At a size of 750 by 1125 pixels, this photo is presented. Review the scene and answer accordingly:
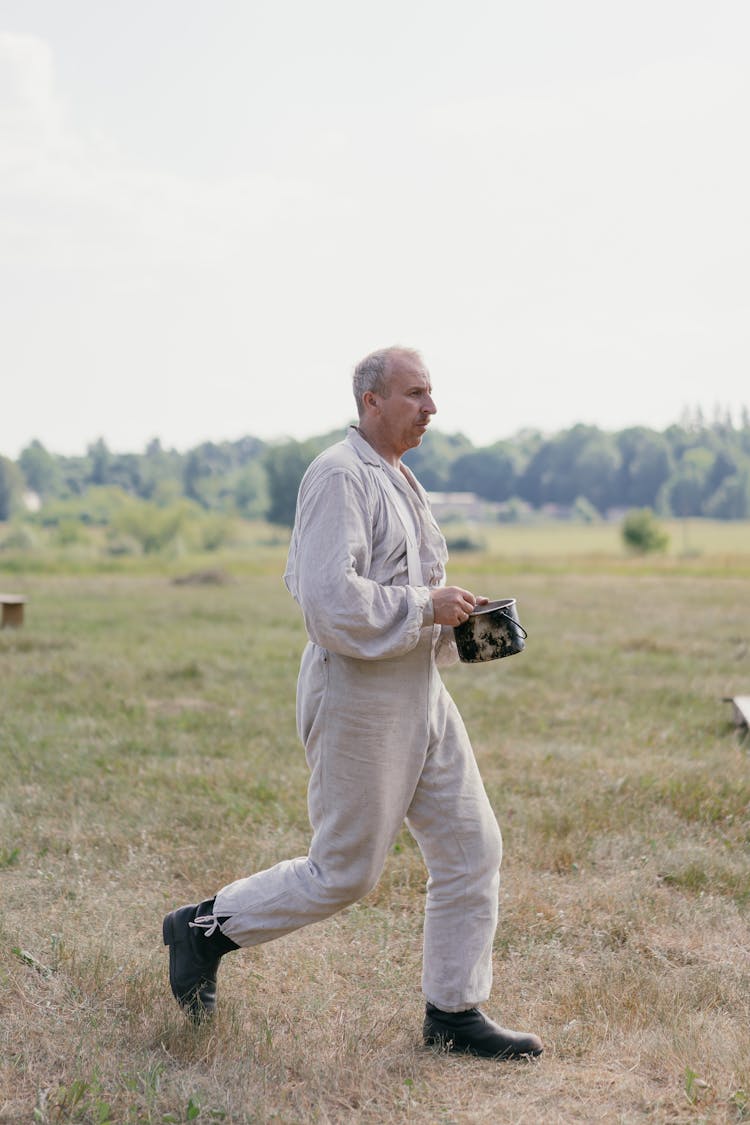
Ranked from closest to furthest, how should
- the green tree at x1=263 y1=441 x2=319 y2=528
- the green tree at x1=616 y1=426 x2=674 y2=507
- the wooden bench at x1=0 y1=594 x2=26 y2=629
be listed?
the wooden bench at x1=0 y1=594 x2=26 y2=629 → the green tree at x1=263 y1=441 x2=319 y2=528 → the green tree at x1=616 y1=426 x2=674 y2=507

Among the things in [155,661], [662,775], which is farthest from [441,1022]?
[155,661]

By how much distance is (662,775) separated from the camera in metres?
7.43

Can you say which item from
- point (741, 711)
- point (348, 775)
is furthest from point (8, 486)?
point (348, 775)

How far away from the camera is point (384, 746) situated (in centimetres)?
362

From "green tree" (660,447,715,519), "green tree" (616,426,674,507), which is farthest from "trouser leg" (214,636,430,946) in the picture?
"green tree" (616,426,674,507)

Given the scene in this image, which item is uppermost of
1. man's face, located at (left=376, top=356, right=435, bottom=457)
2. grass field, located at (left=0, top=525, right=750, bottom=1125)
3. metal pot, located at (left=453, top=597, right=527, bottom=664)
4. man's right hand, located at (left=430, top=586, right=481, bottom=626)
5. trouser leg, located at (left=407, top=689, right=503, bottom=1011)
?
man's face, located at (left=376, top=356, right=435, bottom=457)

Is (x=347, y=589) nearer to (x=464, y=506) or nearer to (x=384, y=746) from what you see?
(x=384, y=746)

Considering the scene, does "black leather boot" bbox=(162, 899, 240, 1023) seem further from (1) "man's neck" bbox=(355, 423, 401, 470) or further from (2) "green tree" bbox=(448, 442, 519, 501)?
(2) "green tree" bbox=(448, 442, 519, 501)

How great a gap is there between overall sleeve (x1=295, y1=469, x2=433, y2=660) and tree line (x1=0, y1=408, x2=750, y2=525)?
99969mm

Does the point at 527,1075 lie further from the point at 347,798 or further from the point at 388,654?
the point at 388,654

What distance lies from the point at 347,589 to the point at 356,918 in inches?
89.0

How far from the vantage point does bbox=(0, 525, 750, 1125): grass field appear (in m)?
3.50

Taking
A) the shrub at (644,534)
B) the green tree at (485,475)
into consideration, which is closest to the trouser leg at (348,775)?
the shrub at (644,534)

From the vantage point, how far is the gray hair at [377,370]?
369 cm
